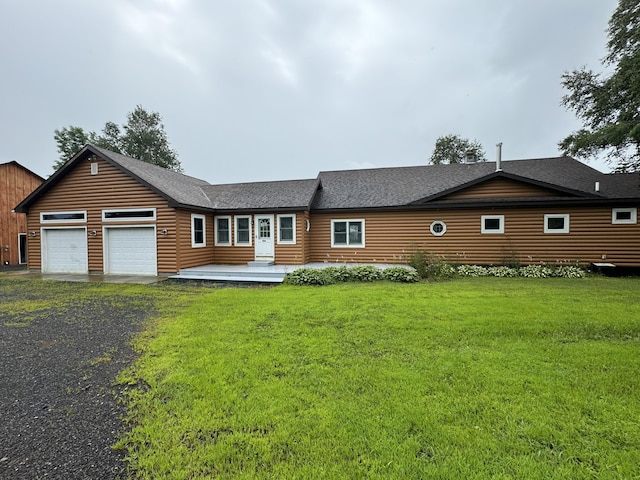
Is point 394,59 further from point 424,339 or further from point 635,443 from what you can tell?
point 635,443

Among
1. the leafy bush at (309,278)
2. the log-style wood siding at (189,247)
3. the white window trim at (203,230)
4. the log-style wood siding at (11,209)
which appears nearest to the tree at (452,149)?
the log-style wood siding at (189,247)

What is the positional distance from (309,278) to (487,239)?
7.61m

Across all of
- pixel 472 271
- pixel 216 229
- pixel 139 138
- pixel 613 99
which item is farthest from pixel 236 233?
pixel 139 138

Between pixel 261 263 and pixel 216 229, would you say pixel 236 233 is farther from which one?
pixel 261 263

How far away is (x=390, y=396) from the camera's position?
2.85 meters

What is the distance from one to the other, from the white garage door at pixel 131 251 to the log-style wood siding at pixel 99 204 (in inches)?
10.9

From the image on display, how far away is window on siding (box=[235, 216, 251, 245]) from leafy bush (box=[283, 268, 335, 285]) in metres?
4.37

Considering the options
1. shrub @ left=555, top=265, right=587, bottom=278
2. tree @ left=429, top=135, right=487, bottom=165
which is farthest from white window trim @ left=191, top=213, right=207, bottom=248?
tree @ left=429, top=135, right=487, bottom=165

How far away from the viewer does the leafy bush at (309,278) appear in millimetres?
9430

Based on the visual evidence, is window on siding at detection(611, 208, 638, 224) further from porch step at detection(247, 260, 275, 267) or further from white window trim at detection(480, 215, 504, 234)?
porch step at detection(247, 260, 275, 267)

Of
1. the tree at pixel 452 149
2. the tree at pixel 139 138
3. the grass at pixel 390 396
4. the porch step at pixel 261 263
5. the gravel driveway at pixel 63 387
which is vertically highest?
the tree at pixel 139 138

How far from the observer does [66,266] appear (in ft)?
41.6

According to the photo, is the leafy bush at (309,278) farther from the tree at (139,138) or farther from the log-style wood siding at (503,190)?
the tree at (139,138)

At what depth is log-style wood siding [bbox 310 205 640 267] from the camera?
11.2 meters
